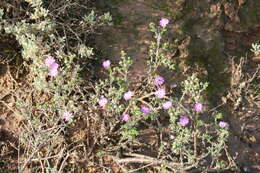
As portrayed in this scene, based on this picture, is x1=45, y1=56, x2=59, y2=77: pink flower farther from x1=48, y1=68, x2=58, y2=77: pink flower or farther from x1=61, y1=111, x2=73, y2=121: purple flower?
x1=61, y1=111, x2=73, y2=121: purple flower

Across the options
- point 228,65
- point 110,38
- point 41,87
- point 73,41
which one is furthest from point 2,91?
point 228,65

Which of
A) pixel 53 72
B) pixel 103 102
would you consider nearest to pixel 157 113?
pixel 103 102

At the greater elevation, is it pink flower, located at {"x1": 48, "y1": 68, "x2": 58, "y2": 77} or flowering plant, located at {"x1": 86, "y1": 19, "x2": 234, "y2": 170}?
pink flower, located at {"x1": 48, "y1": 68, "x2": 58, "y2": 77}

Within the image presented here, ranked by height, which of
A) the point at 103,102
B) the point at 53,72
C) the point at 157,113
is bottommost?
the point at 157,113

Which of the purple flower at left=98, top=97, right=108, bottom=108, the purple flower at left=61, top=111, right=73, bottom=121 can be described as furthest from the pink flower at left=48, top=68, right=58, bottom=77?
the purple flower at left=98, top=97, right=108, bottom=108

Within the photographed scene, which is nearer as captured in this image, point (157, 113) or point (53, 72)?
point (53, 72)

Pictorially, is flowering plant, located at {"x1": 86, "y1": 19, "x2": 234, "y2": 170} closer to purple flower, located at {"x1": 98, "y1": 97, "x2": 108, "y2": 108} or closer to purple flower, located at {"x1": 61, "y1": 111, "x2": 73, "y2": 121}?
purple flower, located at {"x1": 98, "y1": 97, "x2": 108, "y2": 108}

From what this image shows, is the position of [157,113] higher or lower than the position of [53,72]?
lower

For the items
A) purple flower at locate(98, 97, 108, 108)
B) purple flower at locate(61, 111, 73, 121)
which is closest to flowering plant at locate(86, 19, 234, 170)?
purple flower at locate(98, 97, 108, 108)

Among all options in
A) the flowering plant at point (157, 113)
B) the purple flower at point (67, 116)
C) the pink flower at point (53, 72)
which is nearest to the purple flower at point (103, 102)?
the flowering plant at point (157, 113)

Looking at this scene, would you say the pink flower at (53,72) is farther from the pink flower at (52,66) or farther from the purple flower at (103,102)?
the purple flower at (103,102)

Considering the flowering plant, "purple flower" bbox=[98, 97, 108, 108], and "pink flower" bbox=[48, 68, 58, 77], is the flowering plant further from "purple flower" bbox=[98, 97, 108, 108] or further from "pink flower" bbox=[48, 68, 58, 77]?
"pink flower" bbox=[48, 68, 58, 77]

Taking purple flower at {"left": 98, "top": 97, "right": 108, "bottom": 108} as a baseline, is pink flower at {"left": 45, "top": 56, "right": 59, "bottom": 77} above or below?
above

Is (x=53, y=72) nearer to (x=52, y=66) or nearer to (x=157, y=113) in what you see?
(x=52, y=66)
